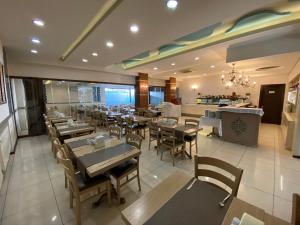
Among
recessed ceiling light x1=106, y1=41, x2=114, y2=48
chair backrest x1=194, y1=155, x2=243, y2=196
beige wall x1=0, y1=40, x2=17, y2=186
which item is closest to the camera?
chair backrest x1=194, y1=155, x2=243, y2=196

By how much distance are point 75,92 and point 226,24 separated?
828 centimetres

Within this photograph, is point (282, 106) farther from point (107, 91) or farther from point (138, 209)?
point (107, 91)

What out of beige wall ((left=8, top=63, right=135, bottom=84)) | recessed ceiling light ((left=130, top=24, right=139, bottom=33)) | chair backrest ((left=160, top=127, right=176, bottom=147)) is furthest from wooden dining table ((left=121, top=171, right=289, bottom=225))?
beige wall ((left=8, top=63, right=135, bottom=84))

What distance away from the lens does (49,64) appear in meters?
5.55

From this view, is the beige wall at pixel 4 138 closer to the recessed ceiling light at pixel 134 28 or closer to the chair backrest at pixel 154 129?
the chair backrest at pixel 154 129

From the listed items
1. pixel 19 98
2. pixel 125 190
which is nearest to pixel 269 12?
pixel 125 190

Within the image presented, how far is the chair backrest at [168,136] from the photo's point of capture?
3.11 meters

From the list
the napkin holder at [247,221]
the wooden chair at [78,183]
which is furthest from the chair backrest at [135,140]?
the napkin holder at [247,221]

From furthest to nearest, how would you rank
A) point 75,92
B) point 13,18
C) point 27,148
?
point 75,92 → point 27,148 → point 13,18

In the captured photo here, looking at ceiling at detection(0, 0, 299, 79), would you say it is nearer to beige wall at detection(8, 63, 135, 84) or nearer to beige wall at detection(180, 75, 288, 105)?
beige wall at detection(8, 63, 135, 84)

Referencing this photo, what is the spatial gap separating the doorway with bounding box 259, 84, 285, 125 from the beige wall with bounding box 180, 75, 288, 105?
22 centimetres

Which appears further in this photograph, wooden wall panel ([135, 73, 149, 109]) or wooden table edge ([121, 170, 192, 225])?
wooden wall panel ([135, 73, 149, 109])

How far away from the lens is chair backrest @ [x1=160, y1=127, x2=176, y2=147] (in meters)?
3.11

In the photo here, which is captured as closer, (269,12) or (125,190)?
(125,190)
